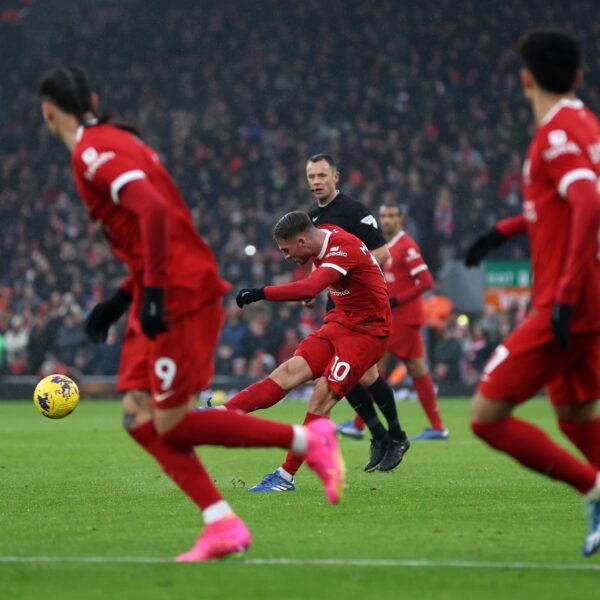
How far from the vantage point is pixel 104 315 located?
6.60 meters

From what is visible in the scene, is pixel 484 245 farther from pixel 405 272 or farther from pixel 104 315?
pixel 405 272

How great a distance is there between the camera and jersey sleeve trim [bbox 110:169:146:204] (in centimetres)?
584

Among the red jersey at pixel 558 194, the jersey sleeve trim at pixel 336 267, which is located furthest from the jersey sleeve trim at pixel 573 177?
the jersey sleeve trim at pixel 336 267

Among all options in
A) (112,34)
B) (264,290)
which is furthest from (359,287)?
(112,34)

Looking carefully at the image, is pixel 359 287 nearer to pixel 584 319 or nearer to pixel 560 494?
pixel 560 494

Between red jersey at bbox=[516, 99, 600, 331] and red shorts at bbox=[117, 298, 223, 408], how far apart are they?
1543 millimetres

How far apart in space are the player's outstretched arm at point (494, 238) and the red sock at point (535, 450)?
2.82 ft

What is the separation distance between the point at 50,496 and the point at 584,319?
15.9 ft

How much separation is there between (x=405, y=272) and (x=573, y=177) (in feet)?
31.7

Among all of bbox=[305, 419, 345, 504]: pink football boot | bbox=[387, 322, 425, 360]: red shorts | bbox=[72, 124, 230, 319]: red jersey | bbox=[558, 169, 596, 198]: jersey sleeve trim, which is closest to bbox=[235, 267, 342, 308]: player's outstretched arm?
bbox=[305, 419, 345, 504]: pink football boot

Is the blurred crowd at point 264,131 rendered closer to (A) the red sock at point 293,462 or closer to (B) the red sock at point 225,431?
(A) the red sock at point 293,462

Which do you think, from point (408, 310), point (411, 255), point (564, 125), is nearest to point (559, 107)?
point (564, 125)

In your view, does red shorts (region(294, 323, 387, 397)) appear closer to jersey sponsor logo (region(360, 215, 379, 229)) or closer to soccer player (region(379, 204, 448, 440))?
jersey sponsor logo (region(360, 215, 379, 229))

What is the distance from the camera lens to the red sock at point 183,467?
245 inches
